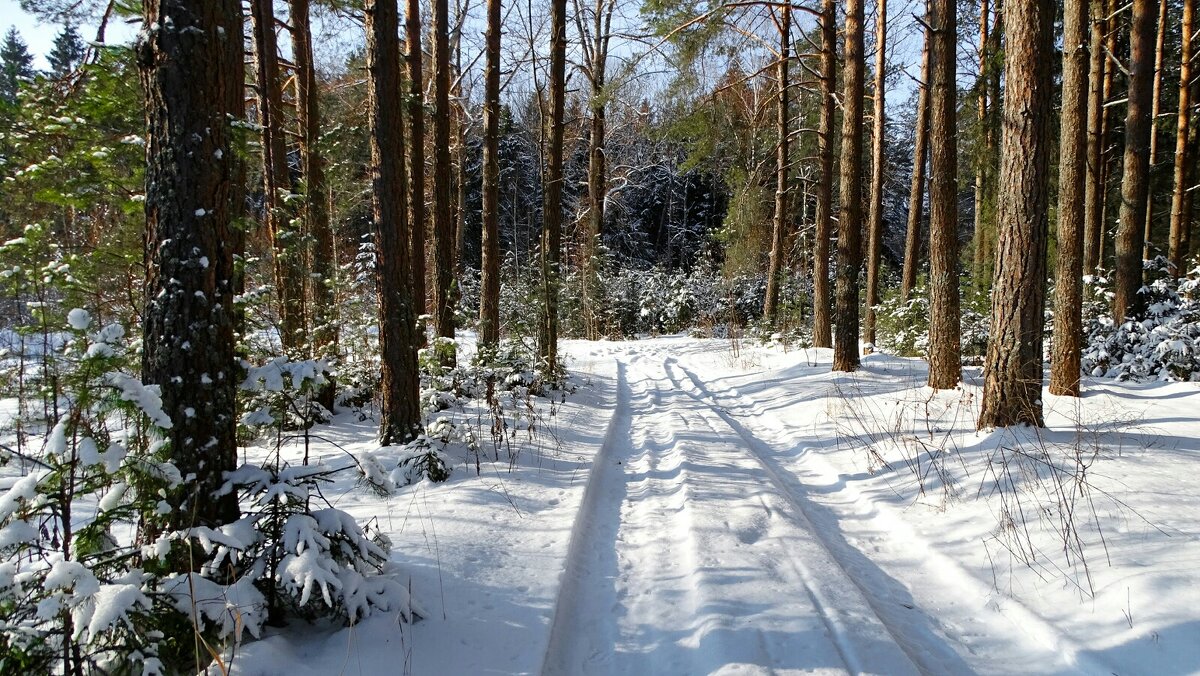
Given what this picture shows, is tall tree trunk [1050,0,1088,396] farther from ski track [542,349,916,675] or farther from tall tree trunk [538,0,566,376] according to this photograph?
tall tree trunk [538,0,566,376]

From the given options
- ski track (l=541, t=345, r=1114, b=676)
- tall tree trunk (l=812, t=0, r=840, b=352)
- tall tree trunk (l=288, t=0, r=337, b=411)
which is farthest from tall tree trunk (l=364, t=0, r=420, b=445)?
tall tree trunk (l=812, t=0, r=840, b=352)

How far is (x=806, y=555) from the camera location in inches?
139

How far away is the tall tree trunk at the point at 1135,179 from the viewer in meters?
10.1

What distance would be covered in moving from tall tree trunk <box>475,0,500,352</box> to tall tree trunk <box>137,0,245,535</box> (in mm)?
6577

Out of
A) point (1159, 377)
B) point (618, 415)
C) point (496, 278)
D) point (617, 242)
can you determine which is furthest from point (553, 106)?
point (617, 242)

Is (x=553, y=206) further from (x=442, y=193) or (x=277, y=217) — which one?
(x=277, y=217)

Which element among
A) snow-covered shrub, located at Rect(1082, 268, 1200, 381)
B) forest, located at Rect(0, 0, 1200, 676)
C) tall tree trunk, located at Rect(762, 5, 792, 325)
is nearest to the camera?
forest, located at Rect(0, 0, 1200, 676)

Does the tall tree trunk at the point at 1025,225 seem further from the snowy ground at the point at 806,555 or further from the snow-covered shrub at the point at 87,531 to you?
the snow-covered shrub at the point at 87,531

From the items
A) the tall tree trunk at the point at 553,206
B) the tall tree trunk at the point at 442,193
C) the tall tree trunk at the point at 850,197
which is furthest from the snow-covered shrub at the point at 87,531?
the tall tree trunk at the point at 850,197

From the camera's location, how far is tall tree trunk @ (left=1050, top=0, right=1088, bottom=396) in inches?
275

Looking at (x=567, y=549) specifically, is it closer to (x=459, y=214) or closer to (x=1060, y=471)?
(x=1060, y=471)

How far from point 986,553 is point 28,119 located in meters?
8.46

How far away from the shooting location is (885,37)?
13086mm

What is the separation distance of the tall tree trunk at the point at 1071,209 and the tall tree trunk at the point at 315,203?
9.45 metres
